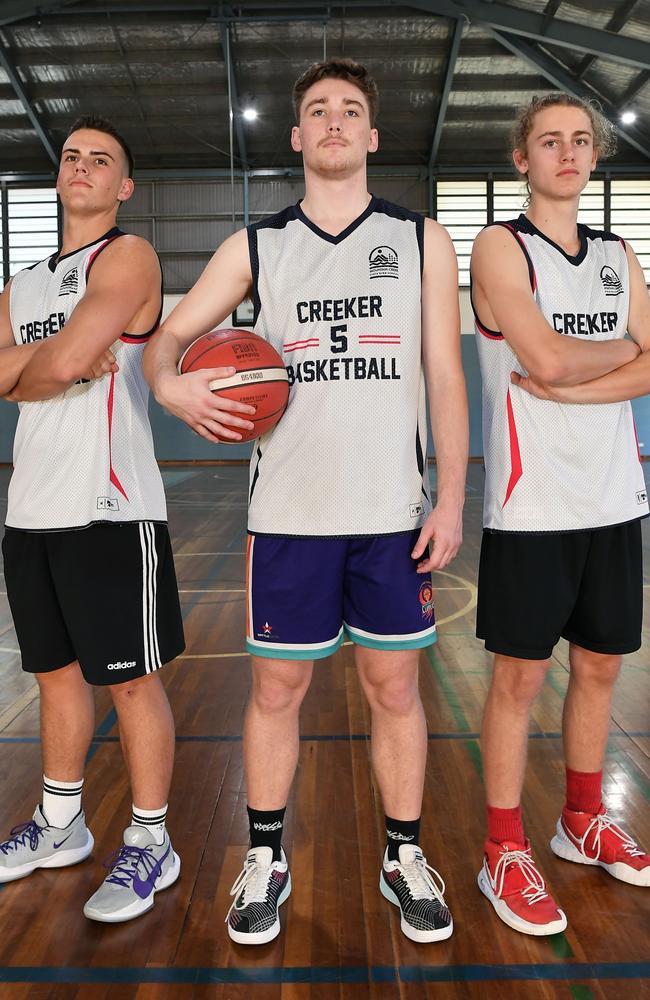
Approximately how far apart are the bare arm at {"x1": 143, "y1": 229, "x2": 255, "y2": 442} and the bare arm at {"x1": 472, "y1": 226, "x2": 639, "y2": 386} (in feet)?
1.86

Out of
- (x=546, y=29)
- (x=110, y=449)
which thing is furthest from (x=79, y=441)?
(x=546, y=29)

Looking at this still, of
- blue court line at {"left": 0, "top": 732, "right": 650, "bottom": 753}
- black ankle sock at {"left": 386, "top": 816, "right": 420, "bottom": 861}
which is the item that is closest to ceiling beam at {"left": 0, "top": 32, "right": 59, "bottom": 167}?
blue court line at {"left": 0, "top": 732, "right": 650, "bottom": 753}

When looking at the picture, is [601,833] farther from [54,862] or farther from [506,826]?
[54,862]

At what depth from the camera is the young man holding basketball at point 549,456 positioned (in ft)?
6.58

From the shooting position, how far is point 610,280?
2107mm

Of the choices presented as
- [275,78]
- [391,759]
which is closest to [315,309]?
[391,759]

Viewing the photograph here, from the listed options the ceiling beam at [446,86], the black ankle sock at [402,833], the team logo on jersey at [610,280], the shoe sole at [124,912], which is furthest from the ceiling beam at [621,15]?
the shoe sole at [124,912]

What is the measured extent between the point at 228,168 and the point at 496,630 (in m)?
15.6

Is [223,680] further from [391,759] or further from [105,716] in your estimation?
[391,759]

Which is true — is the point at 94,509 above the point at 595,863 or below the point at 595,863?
above

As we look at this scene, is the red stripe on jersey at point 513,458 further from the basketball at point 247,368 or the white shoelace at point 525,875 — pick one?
the white shoelace at point 525,875

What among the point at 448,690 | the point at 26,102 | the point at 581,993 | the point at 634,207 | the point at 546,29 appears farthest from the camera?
the point at 634,207

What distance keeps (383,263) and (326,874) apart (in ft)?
4.91

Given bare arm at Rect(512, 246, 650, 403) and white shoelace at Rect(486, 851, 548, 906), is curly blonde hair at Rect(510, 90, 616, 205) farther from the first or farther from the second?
white shoelace at Rect(486, 851, 548, 906)
